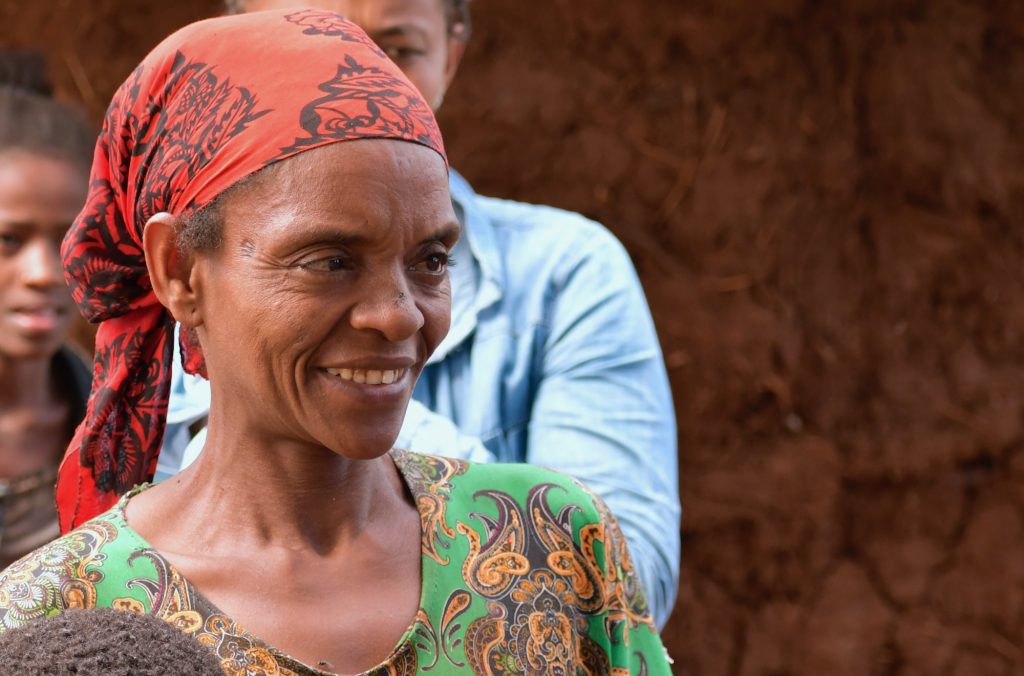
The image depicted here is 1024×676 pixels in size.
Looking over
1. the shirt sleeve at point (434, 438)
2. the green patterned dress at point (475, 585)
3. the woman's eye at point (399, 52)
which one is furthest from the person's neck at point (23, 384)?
the green patterned dress at point (475, 585)

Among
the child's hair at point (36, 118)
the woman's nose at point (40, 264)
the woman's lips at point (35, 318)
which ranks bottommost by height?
the woman's lips at point (35, 318)

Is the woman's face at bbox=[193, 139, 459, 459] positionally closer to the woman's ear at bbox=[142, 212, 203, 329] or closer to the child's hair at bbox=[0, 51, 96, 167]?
the woman's ear at bbox=[142, 212, 203, 329]

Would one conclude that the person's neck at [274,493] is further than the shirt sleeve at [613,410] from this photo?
No

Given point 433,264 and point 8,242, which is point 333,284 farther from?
point 8,242

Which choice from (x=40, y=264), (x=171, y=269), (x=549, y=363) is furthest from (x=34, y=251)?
(x=171, y=269)

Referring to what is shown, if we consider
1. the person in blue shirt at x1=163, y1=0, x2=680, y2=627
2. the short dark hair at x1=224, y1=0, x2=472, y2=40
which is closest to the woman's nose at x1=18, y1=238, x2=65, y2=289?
the short dark hair at x1=224, y1=0, x2=472, y2=40

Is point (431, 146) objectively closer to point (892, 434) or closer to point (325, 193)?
point (325, 193)

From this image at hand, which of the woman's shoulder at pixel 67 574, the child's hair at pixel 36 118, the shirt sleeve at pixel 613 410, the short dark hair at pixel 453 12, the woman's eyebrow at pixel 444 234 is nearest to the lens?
the woman's shoulder at pixel 67 574

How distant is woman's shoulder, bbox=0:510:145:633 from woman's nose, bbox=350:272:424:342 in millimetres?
412

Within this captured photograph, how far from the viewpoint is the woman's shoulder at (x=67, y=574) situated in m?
1.97

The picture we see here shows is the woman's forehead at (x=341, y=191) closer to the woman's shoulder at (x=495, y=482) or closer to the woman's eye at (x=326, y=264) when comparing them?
the woman's eye at (x=326, y=264)

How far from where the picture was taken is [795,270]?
215 inches

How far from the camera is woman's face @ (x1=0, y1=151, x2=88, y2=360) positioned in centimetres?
402

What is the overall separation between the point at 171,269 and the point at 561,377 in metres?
1.08
